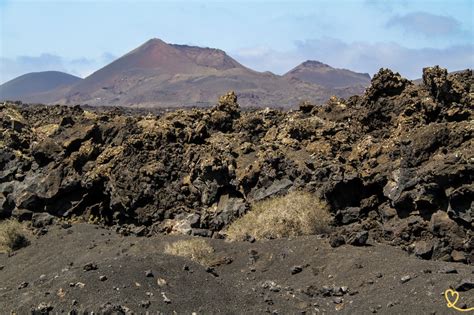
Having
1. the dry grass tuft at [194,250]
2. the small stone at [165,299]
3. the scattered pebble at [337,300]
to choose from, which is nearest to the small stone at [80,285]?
the small stone at [165,299]

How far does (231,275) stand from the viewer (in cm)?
1496

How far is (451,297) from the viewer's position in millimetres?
10766

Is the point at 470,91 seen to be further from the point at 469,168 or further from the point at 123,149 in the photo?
the point at 123,149

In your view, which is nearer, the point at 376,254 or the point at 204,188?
the point at 376,254

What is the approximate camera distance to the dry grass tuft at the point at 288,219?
16.4 m

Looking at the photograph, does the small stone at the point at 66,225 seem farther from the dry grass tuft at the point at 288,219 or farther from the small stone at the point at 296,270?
the small stone at the point at 296,270

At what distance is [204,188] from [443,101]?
25.1ft

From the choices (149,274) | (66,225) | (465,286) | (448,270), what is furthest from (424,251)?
(66,225)

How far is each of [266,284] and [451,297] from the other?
424cm

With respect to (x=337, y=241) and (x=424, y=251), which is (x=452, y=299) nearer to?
(x=424, y=251)

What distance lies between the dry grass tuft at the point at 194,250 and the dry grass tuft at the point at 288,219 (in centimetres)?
112

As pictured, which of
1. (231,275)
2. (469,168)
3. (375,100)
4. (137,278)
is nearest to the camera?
(137,278)

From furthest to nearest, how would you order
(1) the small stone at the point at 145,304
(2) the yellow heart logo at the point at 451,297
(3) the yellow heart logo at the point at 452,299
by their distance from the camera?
(1) the small stone at the point at 145,304 < (2) the yellow heart logo at the point at 451,297 < (3) the yellow heart logo at the point at 452,299

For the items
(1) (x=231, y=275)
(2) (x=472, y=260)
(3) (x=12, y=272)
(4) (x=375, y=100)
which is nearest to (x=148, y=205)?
(3) (x=12, y=272)
